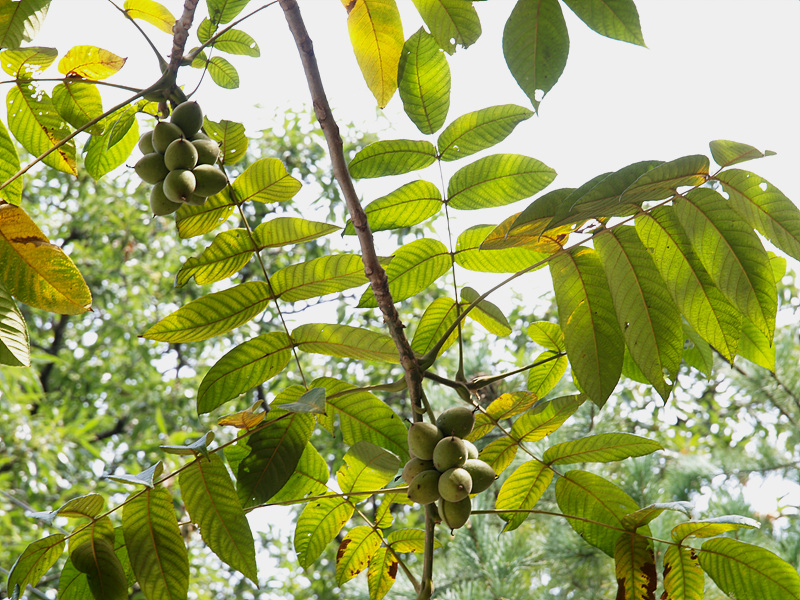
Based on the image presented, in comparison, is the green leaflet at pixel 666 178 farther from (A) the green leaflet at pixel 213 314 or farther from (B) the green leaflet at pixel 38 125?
(B) the green leaflet at pixel 38 125

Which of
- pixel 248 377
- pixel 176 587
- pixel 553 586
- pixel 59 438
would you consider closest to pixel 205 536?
pixel 176 587

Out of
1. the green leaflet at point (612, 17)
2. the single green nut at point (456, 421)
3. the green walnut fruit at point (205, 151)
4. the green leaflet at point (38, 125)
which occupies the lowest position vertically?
the single green nut at point (456, 421)

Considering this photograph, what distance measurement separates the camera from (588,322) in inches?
28.3

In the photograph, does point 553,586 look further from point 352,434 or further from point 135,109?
point 135,109

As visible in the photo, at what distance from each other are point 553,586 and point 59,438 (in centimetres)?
320

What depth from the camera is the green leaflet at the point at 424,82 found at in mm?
787

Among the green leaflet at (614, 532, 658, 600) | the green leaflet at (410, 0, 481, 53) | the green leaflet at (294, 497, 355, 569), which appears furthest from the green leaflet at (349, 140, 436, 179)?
the green leaflet at (614, 532, 658, 600)

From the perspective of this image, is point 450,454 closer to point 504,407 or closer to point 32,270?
point 504,407

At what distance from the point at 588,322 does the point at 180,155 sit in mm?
529

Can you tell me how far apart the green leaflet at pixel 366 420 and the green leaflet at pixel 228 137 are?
1.16 feet

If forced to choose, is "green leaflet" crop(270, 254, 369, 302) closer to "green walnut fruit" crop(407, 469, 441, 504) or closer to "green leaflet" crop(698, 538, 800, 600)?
"green walnut fruit" crop(407, 469, 441, 504)

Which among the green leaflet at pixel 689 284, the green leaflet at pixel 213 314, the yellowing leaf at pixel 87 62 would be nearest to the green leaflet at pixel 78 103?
the yellowing leaf at pixel 87 62

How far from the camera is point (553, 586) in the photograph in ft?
7.67

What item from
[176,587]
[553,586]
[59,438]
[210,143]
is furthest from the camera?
[59,438]
